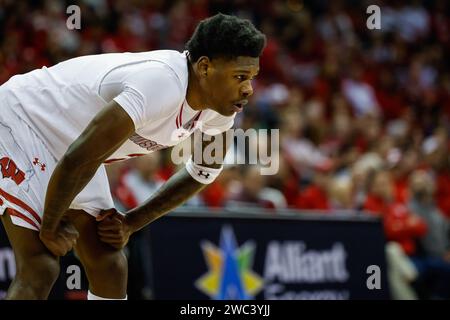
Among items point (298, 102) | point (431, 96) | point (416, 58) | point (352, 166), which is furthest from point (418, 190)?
point (416, 58)

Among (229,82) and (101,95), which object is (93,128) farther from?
(229,82)

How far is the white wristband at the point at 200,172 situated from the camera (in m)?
4.67

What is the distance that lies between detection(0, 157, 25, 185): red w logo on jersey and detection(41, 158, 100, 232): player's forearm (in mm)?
275

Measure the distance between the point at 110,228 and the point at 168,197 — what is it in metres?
0.49

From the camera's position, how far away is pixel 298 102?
11977 millimetres

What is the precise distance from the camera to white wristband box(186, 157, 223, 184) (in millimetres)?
4672

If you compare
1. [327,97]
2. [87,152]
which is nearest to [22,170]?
[87,152]

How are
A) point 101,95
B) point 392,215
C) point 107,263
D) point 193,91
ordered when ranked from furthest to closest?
point 392,215
point 107,263
point 193,91
point 101,95

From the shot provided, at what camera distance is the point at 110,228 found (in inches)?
170

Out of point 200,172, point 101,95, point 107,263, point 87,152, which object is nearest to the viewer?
point 87,152

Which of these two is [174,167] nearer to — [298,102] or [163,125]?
[298,102]

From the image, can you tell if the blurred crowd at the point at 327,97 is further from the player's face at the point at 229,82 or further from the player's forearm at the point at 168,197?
the player's face at the point at 229,82

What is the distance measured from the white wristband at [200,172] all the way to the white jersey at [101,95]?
0.37 metres

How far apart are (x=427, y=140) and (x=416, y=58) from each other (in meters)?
2.93
